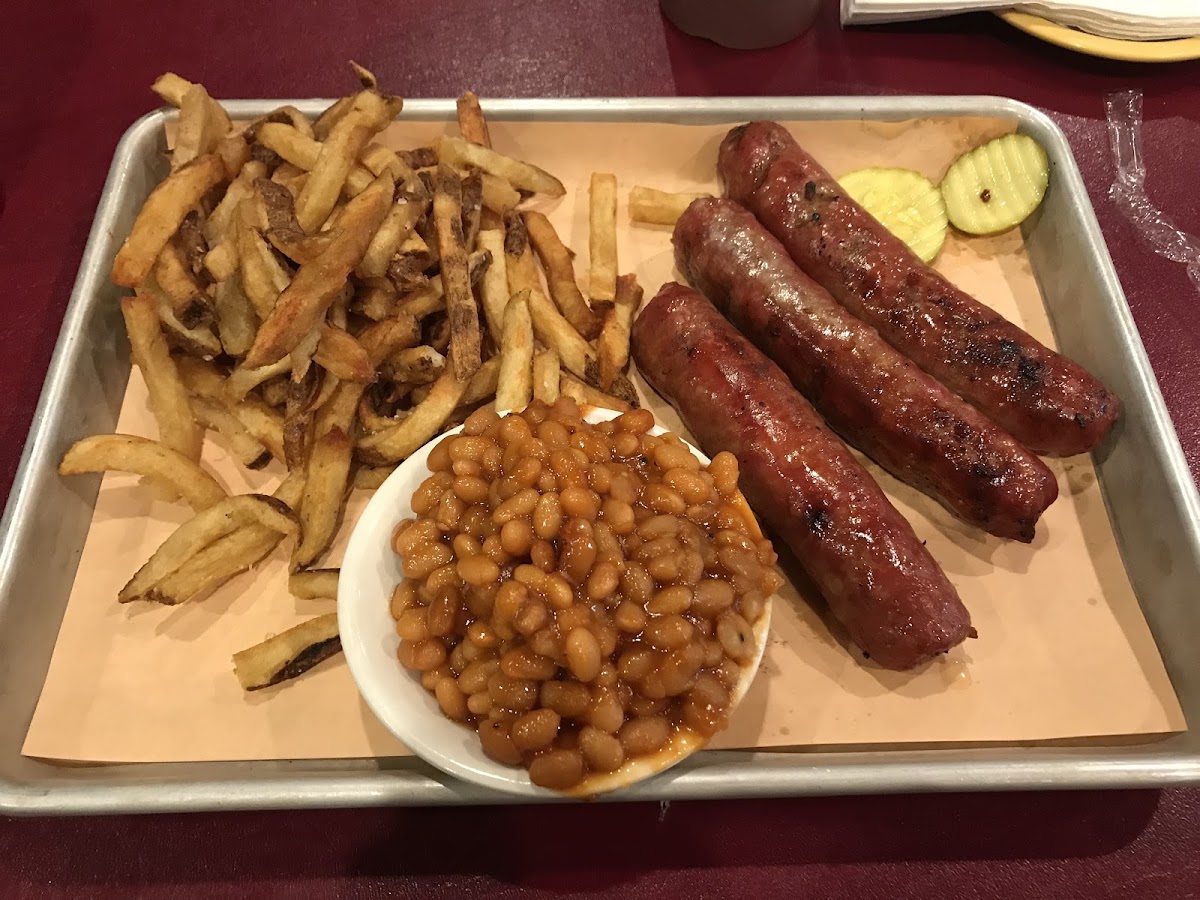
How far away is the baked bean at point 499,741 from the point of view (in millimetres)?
1472

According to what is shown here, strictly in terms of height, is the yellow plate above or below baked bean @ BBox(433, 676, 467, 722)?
above

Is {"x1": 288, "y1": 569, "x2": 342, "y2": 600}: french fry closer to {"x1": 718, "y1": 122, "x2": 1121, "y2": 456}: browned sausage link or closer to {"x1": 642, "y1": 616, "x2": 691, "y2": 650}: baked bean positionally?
{"x1": 642, "y1": 616, "x2": 691, "y2": 650}: baked bean

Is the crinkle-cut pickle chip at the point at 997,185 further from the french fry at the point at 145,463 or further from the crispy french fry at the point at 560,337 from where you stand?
the french fry at the point at 145,463

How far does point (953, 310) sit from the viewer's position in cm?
224

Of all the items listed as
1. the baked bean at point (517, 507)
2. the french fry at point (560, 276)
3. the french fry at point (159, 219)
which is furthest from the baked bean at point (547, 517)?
the french fry at point (159, 219)

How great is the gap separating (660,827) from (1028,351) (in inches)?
61.3

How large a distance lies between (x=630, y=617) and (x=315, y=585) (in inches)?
33.7

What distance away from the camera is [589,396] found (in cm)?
215

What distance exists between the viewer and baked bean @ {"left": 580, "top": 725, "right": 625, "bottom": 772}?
4.67ft

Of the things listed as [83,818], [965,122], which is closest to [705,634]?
[83,818]

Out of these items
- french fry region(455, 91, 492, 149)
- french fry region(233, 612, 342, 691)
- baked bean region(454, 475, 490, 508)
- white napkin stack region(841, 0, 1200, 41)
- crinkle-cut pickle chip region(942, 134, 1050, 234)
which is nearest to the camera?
baked bean region(454, 475, 490, 508)

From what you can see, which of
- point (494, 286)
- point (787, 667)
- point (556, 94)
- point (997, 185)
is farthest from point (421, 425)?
point (997, 185)

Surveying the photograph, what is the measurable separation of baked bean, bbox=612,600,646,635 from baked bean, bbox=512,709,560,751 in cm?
20

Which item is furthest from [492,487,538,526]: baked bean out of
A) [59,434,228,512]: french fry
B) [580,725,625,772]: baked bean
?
[59,434,228,512]: french fry
